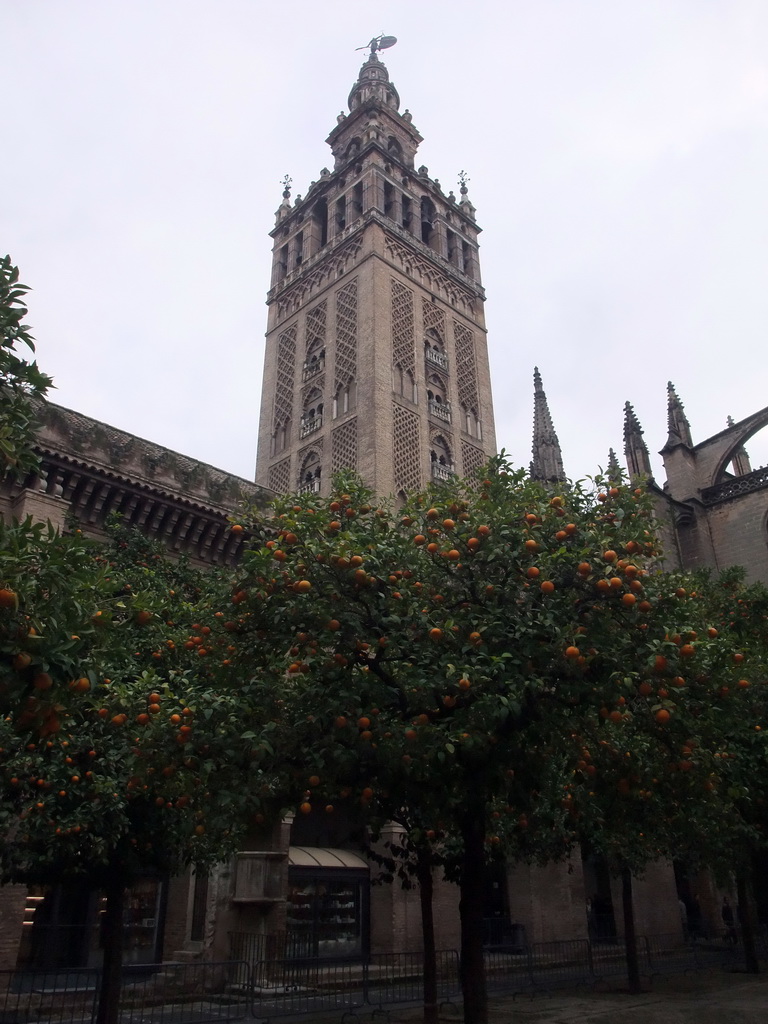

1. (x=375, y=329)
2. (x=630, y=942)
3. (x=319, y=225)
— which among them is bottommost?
(x=630, y=942)

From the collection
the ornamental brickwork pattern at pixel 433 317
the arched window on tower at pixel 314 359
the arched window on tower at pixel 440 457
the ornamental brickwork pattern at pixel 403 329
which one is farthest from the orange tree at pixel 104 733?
the ornamental brickwork pattern at pixel 433 317

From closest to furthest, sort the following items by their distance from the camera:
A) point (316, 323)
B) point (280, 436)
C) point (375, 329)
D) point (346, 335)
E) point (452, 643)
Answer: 1. point (452, 643)
2. point (375, 329)
3. point (346, 335)
4. point (280, 436)
5. point (316, 323)

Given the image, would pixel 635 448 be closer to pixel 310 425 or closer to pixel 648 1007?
pixel 310 425

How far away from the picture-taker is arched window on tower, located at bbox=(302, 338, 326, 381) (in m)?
36.7

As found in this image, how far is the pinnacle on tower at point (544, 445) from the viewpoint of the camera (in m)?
48.2

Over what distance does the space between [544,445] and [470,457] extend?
582 inches

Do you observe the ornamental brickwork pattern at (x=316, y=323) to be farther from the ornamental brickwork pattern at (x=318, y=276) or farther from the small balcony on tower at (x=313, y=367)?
the ornamental brickwork pattern at (x=318, y=276)

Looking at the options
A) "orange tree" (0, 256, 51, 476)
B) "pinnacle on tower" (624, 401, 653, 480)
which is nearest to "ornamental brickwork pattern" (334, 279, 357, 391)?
"pinnacle on tower" (624, 401, 653, 480)

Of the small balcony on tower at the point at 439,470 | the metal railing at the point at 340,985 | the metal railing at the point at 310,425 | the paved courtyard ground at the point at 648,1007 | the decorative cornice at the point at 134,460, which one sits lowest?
the paved courtyard ground at the point at 648,1007

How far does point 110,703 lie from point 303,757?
2.24 metres

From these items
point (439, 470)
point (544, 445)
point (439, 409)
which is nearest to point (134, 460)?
point (439, 470)

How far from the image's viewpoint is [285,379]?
38719 millimetres

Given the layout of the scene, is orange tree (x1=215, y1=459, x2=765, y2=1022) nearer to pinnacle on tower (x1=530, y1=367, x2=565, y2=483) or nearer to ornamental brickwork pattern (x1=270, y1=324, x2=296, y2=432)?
ornamental brickwork pattern (x1=270, y1=324, x2=296, y2=432)

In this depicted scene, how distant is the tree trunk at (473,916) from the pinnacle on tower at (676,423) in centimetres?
3024
